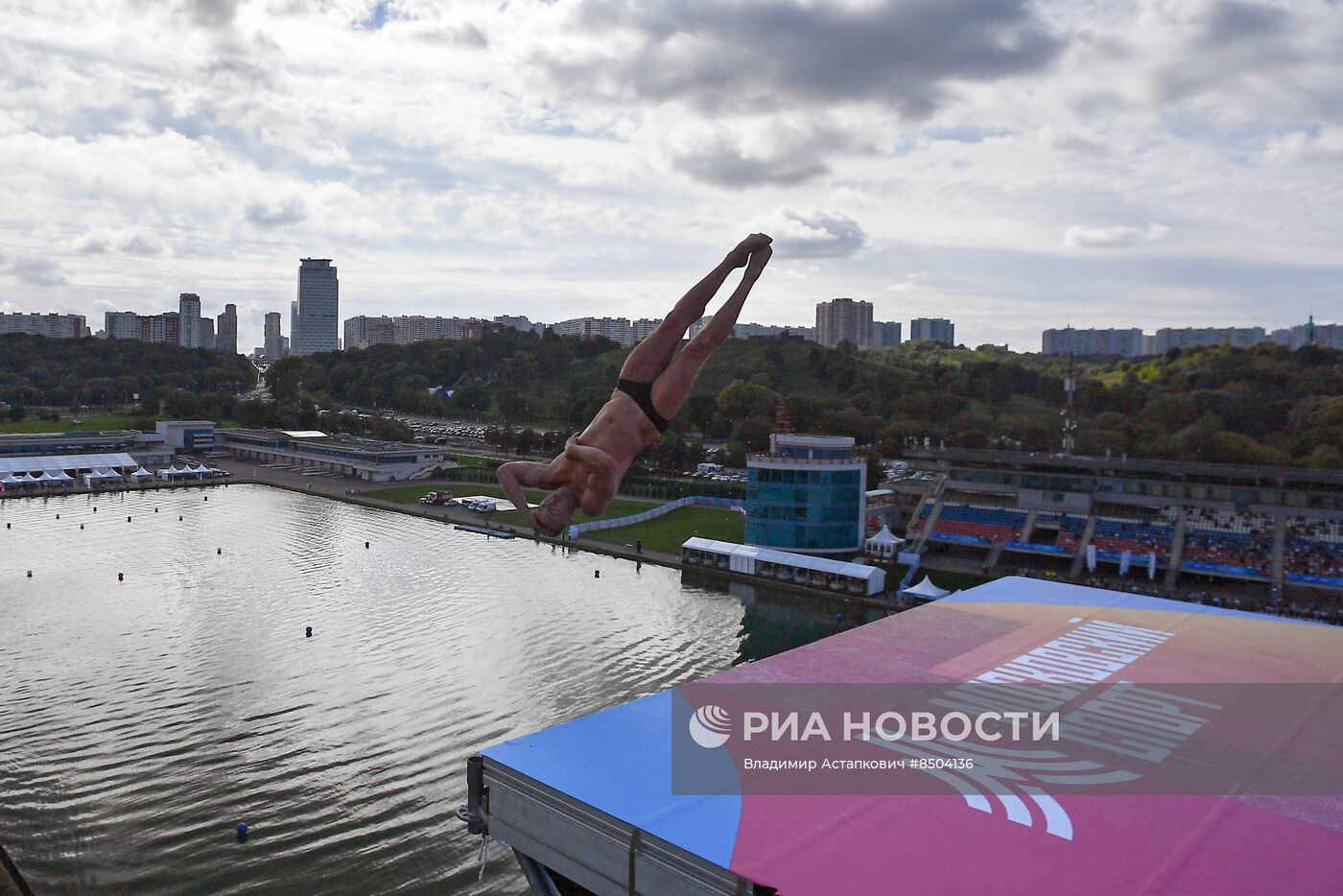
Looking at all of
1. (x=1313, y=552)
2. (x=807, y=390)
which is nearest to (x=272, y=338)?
(x=807, y=390)

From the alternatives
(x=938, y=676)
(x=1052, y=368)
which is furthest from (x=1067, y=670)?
(x=1052, y=368)

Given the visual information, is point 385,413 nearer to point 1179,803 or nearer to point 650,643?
point 650,643

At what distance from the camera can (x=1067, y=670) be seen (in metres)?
10.8

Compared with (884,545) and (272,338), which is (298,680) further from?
(272,338)

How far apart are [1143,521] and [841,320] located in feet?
271

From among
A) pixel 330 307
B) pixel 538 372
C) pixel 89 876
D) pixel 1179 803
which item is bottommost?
pixel 89 876

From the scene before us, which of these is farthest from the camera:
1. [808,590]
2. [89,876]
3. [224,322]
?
[224,322]

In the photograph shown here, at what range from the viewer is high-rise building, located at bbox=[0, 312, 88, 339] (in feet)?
375

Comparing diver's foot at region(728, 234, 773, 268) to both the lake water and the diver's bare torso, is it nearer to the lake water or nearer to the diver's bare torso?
the diver's bare torso

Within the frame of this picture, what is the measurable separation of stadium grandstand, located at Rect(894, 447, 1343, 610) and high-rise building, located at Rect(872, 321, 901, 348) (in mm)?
94522

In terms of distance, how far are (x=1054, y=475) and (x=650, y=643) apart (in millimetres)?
16096

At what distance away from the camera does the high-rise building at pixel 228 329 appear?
460 feet

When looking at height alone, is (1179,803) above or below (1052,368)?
below

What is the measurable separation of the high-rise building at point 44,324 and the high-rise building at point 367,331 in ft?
114
